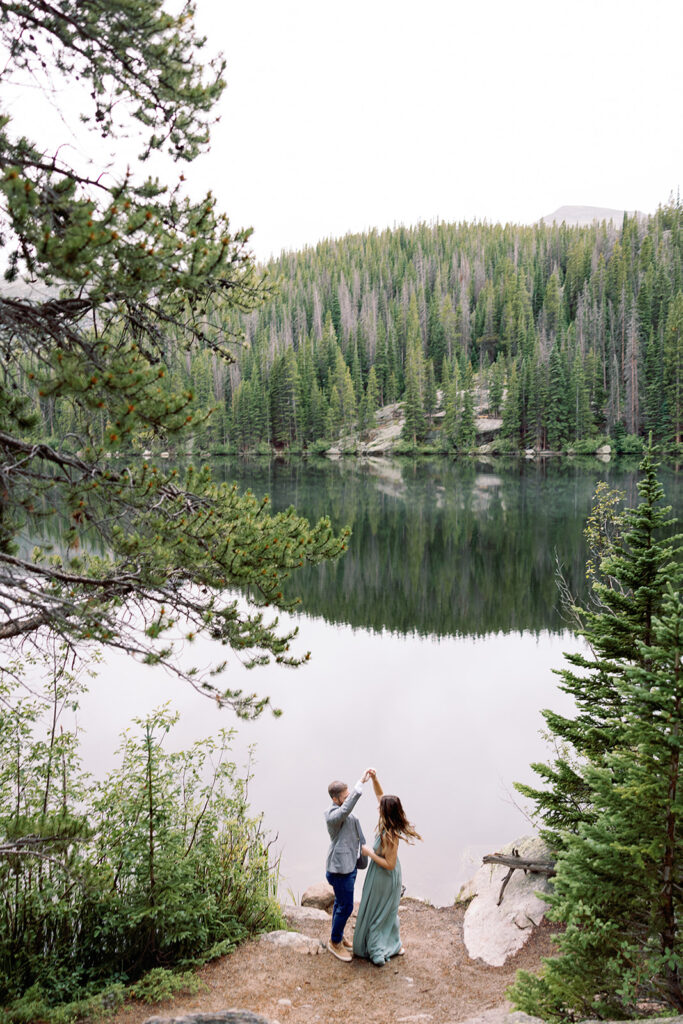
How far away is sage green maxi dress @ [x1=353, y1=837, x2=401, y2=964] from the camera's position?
5.75m

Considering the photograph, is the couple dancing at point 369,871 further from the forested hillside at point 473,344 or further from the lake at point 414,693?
the forested hillside at point 473,344

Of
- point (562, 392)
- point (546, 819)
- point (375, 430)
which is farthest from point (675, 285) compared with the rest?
point (546, 819)

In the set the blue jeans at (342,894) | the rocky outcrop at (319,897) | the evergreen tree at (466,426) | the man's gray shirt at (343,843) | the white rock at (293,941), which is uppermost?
the evergreen tree at (466,426)

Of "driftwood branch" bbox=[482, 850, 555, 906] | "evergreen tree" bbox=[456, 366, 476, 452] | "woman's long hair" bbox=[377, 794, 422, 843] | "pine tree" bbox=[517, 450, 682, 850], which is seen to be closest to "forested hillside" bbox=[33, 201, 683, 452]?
"evergreen tree" bbox=[456, 366, 476, 452]

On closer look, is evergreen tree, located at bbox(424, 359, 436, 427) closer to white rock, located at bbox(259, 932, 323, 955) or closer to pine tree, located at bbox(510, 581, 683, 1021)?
white rock, located at bbox(259, 932, 323, 955)

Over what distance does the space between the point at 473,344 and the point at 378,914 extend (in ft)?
297

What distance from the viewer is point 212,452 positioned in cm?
7525

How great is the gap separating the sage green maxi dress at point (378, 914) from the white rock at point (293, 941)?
35 cm

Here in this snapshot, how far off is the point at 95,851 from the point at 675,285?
90.4 m

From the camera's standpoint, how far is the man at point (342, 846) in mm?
5562

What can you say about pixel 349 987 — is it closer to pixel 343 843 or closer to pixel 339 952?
pixel 339 952

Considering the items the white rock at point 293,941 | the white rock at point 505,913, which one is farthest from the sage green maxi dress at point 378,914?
the white rock at point 505,913

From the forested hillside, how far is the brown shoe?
6215 centimetres

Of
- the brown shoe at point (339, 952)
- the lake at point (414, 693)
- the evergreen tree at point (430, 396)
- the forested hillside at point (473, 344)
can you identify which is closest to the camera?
the brown shoe at point (339, 952)
